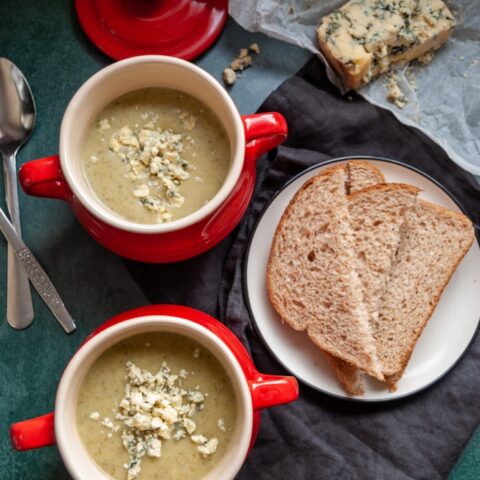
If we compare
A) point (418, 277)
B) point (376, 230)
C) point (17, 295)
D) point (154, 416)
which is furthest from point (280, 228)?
point (17, 295)

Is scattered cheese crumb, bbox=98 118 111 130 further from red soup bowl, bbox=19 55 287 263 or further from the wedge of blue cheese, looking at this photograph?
the wedge of blue cheese

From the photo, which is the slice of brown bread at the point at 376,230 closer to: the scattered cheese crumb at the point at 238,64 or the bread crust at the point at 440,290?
the bread crust at the point at 440,290

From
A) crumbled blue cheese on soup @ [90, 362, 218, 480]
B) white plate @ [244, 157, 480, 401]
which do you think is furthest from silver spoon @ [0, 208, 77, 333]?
white plate @ [244, 157, 480, 401]

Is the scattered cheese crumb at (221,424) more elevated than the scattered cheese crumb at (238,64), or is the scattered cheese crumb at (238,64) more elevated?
the scattered cheese crumb at (238,64)

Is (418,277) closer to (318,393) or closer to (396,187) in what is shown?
(396,187)

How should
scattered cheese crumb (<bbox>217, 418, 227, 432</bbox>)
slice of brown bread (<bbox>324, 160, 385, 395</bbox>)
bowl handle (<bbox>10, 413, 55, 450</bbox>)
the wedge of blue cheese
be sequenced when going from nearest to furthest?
bowl handle (<bbox>10, 413, 55, 450</bbox>) < scattered cheese crumb (<bbox>217, 418, 227, 432</bbox>) < slice of brown bread (<bbox>324, 160, 385, 395</bbox>) < the wedge of blue cheese

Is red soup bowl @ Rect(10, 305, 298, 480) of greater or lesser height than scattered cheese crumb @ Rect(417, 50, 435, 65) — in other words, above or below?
below

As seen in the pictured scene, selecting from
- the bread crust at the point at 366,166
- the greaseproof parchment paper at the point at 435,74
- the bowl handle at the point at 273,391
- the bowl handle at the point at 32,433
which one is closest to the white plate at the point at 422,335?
the bread crust at the point at 366,166
